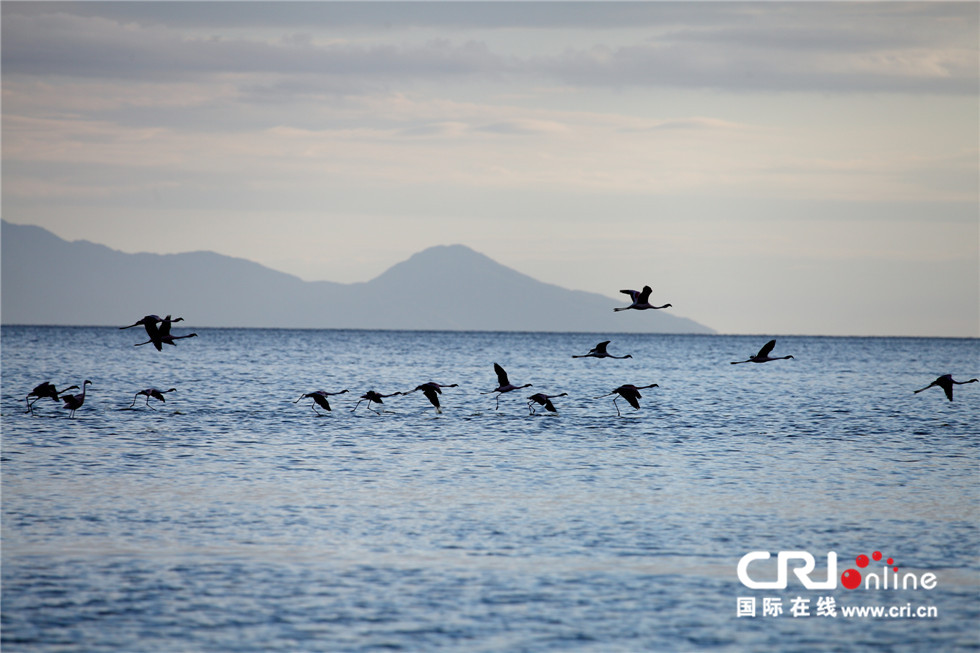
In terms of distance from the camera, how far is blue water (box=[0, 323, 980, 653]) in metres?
12.9

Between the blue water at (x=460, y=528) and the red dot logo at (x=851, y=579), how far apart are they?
32cm

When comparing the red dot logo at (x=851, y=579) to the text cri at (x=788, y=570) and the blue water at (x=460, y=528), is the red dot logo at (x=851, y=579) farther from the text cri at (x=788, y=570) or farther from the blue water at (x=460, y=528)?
the blue water at (x=460, y=528)

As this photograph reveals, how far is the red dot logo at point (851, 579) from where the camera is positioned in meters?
15.0

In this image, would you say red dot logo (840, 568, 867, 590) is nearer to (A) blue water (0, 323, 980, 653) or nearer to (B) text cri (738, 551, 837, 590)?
(B) text cri (738, 551, 837, 590)

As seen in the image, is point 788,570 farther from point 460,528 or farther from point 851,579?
point 460,528

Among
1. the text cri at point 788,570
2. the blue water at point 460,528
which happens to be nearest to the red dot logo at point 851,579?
the text cri at point 788,570

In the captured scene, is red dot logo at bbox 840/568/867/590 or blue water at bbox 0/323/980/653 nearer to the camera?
blue water at bbox 0/323/980/653

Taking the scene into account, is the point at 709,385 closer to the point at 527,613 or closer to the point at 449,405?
the point at 449,405

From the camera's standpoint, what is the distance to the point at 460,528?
1762 cm

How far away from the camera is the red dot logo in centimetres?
1496

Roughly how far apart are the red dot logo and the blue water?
0.32 meters

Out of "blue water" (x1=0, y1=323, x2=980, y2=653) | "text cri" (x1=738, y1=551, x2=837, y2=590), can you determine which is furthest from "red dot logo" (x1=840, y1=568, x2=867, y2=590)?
"blue water" (x1=0, y1=323, x2=980, y2=653)

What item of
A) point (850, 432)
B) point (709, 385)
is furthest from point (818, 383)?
point (850, 432)

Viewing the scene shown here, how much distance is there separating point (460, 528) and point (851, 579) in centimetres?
628
